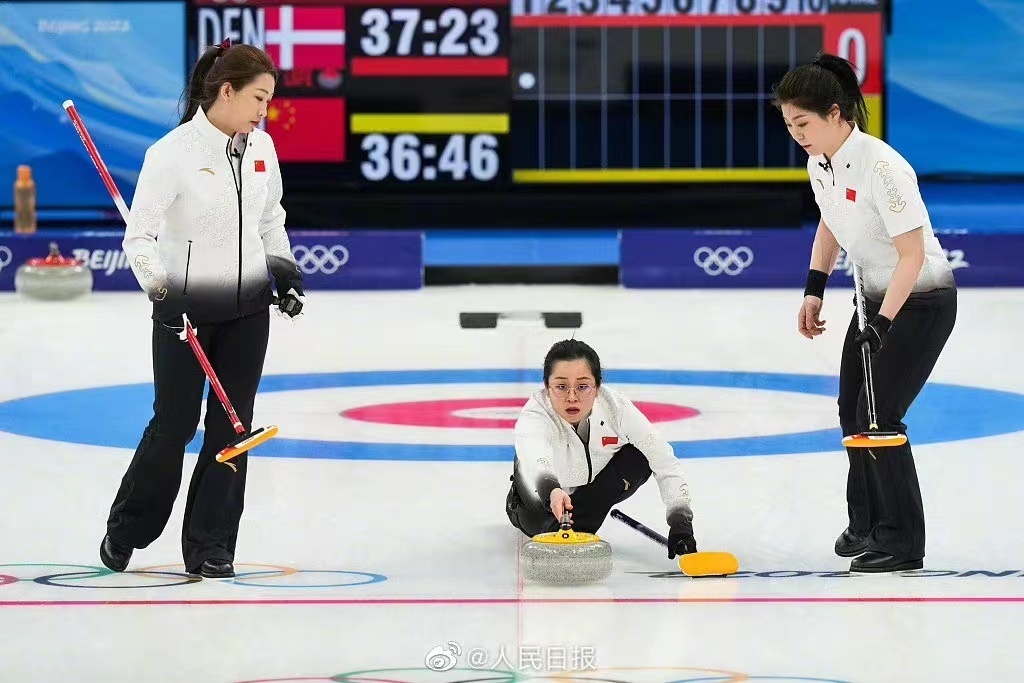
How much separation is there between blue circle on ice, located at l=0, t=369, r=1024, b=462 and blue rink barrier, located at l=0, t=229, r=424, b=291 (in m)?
4.86

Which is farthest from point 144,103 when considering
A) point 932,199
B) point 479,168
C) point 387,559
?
point 387,559

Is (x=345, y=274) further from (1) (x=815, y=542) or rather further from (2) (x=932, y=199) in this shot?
(1) (x=815, y=542)

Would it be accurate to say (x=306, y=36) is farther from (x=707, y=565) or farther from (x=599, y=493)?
(x=707, y=565)

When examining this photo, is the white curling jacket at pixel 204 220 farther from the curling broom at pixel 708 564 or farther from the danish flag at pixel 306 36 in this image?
the danish flag at pixel 306 36

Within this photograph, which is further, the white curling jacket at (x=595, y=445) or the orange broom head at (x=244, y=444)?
the white curling jacket at (x=595, y=445)

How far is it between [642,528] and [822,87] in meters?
1.41

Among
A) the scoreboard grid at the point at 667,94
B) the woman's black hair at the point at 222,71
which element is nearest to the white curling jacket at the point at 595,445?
the woman's black hair at the point at 222,71

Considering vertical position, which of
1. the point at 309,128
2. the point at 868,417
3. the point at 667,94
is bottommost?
the point at 868,417

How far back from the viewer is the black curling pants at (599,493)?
5430 millimetres

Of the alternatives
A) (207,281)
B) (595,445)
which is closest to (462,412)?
(595,445)

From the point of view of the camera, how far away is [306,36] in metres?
16.3

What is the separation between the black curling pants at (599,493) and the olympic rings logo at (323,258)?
9449mm

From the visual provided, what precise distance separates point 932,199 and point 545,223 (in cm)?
490

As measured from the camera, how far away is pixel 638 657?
13.9 ft
